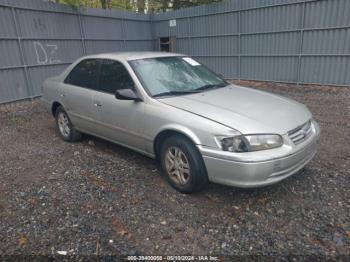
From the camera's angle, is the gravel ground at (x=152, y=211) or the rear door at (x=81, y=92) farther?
the rear door at (x=81, y=92)

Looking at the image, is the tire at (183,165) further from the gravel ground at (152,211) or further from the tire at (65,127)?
the tire at (65,127)

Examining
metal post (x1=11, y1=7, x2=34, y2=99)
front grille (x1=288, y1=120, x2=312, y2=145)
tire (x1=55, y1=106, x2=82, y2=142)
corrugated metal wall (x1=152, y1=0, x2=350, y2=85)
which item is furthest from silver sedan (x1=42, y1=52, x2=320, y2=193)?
corrugated metal wall (x1=152, y1=0, x2=350, y2=85)

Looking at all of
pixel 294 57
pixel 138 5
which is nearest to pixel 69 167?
pixel 294 57

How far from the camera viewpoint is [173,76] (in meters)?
3.75

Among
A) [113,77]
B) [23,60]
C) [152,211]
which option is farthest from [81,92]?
[23,60]

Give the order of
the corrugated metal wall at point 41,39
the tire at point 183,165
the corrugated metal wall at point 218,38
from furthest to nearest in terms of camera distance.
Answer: the corrugated metal wall at point 218,38 → the corrugated metal wall at point 41,39 → the tire at point 183,165

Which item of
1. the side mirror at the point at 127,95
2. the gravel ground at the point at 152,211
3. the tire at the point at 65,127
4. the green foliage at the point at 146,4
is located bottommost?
the gravel ground at the point at 152,211

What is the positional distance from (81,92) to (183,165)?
2327 millimetres

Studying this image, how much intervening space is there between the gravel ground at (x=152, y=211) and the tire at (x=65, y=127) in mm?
580

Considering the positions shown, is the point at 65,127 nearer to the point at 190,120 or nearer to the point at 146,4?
the point at 190,120

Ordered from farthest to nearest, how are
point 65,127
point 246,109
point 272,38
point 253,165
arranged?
point 272,38
point 65,127
point 246,109
point 253,165

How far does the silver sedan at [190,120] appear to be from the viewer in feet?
Result: 8.76

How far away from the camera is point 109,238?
2.51 metres

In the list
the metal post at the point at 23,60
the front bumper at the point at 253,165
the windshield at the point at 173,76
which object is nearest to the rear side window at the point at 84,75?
the windshield at the point at 173,76
